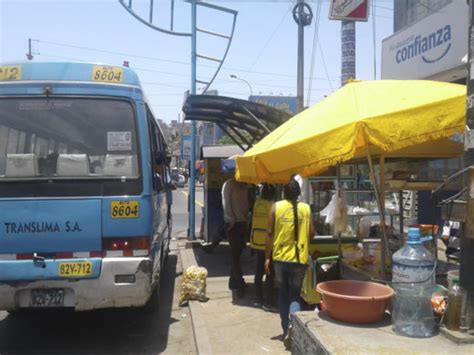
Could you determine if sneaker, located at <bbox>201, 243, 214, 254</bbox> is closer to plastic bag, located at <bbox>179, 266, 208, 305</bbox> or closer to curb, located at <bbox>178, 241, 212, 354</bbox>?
plastic bag, located at <bbox>179, 266, 208, 305</bbox>

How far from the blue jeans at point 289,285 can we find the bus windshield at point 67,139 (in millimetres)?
1847

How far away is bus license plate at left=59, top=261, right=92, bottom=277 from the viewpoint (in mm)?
4988

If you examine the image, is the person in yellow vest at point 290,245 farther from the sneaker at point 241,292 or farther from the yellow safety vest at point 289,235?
the sneaker at point 241,292

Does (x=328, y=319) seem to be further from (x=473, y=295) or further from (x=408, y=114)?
(x=408, y=114)

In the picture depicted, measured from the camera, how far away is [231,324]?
610cm

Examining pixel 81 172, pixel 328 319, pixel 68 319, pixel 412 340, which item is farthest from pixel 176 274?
pixel 412 340

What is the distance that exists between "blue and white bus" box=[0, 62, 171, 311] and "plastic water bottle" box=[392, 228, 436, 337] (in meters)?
2.45

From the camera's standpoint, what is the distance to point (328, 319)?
4371 millimetres

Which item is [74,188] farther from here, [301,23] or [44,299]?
[301,23]

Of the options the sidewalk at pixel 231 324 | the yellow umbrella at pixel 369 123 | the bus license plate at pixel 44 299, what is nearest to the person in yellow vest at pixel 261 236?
the sidewalk at pixel 231 324

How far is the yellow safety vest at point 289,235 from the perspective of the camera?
507cm

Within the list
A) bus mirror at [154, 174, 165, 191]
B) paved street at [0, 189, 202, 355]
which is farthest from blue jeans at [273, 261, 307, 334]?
bus mirror at [154, 174, 165, 191]

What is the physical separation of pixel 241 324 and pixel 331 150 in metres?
2.75

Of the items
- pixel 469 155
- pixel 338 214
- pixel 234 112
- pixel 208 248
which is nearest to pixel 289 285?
pixel 338 214
